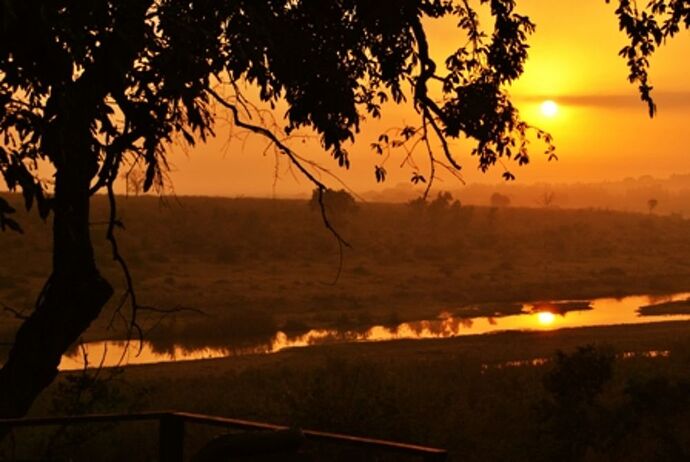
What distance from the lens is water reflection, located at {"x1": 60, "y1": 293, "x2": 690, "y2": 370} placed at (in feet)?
116

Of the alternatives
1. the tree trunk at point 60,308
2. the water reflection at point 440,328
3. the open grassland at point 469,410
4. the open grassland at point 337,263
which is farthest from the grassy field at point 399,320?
the water reflection at point 440,328

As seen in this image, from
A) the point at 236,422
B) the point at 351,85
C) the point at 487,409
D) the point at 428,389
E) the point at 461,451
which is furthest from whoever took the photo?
the point at 428,389

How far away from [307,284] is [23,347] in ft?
166

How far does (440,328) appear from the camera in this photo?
4400 centimetres

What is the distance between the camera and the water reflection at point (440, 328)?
35250 millimetres

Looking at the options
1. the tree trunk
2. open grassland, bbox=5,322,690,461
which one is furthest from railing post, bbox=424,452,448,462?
open grassland, bbox=5,322,690,461

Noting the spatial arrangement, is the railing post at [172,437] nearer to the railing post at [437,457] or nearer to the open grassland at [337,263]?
the railing post at [437,457]

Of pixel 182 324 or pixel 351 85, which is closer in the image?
pixel 351 85

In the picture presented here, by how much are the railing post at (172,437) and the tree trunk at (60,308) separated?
280 centimetres

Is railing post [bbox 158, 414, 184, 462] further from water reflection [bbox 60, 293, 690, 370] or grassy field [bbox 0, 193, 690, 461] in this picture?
water reflection [bbox 60, 293, 690, 370]

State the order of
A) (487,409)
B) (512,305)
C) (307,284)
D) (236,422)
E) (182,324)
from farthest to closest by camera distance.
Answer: (307,284), (512,305), (182,324), (487,409), (236,422)

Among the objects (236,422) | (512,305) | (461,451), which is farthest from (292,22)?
(512,305)

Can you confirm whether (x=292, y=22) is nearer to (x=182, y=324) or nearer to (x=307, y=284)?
(x=182, y=324)

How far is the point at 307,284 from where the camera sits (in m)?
58.0
